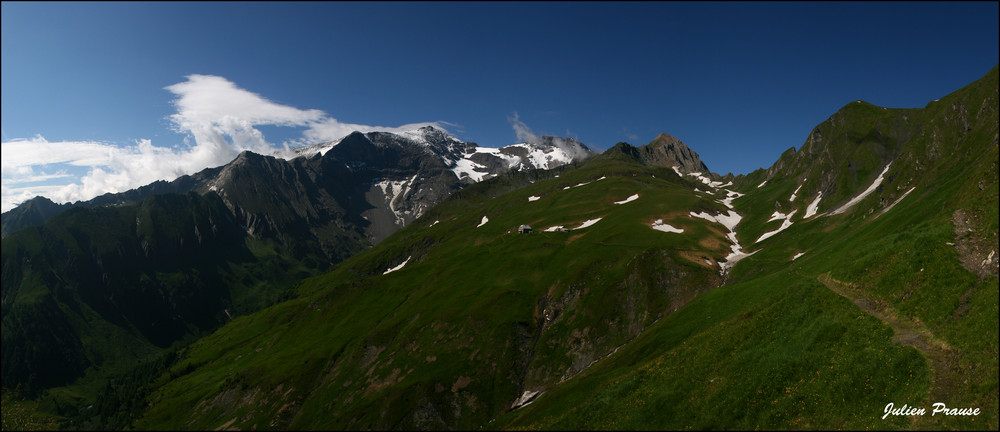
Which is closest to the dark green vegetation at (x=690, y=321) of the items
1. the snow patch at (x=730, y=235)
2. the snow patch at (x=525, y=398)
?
the snow patch at (x=525, y=398)

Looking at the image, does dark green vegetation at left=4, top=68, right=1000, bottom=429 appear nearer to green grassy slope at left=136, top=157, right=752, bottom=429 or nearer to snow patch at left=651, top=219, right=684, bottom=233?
green grassy slope at left=136, top=157, right=752, bottom=429

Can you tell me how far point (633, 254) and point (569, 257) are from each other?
18550 mm

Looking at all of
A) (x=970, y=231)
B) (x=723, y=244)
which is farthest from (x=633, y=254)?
(x=970, y=231)

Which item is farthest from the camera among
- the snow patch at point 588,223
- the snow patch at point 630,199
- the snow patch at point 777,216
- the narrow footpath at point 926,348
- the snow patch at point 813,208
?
the snow patch at point 630,199

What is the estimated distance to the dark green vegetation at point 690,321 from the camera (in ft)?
90.6

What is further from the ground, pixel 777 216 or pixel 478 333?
pixel 478 333

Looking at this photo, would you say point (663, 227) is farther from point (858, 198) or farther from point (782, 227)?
point (858, 198)

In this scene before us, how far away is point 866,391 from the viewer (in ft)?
83.4

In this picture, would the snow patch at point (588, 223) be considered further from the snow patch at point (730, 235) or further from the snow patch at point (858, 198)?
the snow patch at point (858, 198)

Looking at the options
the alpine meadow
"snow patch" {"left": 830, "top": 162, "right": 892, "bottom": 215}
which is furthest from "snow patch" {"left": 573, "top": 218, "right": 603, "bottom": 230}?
"snow patch" {"left": 830, "top": 162, "right": 892, "bottom": 215}

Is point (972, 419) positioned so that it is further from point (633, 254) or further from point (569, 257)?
point (569, 257)

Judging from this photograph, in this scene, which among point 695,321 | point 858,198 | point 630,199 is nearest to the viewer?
point 695,321

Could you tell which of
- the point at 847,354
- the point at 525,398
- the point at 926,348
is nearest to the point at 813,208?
the point at 525,398

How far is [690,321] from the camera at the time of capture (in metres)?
58.6
